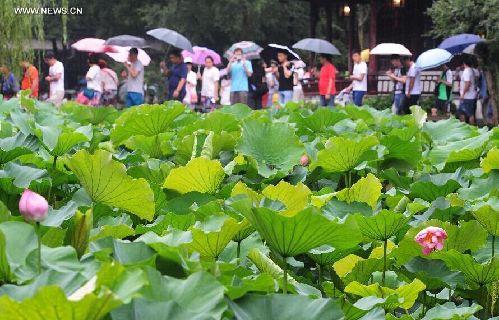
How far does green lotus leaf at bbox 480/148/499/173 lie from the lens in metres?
2.24

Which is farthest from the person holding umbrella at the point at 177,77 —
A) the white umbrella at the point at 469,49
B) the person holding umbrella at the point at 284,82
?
the white umbrella at the point at 469,49

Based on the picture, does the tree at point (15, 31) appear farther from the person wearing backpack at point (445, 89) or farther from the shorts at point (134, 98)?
the person wearing backpack at point (445, 89)

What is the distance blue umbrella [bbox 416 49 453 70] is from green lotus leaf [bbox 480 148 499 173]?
1204 centimetres

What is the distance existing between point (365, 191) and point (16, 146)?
0.95m

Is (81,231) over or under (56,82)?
over

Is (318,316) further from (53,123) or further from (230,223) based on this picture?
(53,123)

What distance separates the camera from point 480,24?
1450 centimetres

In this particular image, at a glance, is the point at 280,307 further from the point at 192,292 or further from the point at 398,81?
the point at 398,81

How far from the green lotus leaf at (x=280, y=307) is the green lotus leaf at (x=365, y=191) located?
862 mm

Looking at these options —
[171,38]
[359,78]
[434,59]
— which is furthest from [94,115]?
[171,38]

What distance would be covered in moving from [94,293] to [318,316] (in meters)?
0.29

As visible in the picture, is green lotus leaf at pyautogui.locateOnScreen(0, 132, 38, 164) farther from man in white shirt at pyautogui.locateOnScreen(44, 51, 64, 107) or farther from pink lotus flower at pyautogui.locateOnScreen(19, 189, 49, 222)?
man in white shirt at pyautogui.locateOnScreen(44, 51, 64, 107)

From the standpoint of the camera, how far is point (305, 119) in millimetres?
3709

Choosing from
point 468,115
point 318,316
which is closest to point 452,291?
point 318,316
